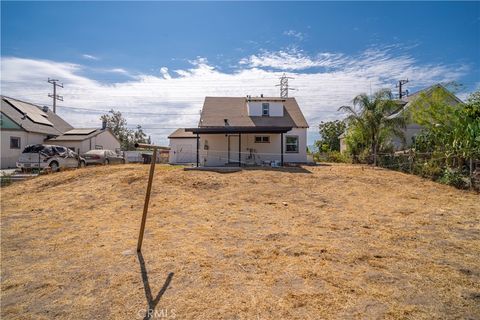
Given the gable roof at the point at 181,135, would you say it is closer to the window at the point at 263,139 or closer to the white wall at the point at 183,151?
the white wall at the point at 183,151

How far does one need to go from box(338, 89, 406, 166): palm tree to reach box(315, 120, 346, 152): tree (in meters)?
19.3

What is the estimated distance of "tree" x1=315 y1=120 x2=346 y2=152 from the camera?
39978 mm

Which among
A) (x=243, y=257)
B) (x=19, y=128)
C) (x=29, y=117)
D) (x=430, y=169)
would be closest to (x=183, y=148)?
(x=19, y=128)

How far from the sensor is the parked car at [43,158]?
1505cm

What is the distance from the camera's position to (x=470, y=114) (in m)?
12.6

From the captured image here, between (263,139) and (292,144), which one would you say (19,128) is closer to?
(263,139)

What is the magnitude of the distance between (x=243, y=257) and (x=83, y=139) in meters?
28.5

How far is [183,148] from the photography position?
89.4ft

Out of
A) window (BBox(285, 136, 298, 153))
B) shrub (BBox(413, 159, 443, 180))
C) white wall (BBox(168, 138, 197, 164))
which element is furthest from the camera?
white wall (BBox(168, 138, 197, 164))

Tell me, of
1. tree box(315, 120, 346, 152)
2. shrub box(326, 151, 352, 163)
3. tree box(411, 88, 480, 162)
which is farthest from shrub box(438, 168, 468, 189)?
tree box(315, 120, 346, 152)

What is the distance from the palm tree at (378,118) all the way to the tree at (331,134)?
761 inches

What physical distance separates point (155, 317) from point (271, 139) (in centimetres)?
1860

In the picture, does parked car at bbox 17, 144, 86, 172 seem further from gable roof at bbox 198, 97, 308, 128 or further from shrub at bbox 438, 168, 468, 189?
shrub at bbox 438, 168, 468, 189

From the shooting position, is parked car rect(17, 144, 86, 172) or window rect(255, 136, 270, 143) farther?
window rect(255, 136, 270, 143)
